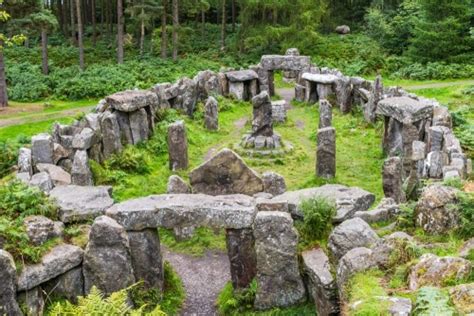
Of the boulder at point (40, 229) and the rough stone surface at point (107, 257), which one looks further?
the boulder at point (40, 229)

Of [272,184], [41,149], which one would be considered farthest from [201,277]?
[41,149]

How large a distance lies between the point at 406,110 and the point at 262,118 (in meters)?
5.47

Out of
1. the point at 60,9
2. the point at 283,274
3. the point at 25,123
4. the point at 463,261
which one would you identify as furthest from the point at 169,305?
the point at 60,9

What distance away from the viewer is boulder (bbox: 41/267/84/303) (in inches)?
420

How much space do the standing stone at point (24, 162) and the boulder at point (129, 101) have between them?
19.1ft

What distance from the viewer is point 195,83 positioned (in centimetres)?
2930

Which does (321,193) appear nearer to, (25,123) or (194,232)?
(194,232)

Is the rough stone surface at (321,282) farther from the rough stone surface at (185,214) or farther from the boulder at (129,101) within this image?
the boulder at (129,101)

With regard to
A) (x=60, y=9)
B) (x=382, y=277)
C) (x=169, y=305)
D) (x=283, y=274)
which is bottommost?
(x=169, y=305)

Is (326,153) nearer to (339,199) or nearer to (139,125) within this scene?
(339,199)

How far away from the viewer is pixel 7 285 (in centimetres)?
974

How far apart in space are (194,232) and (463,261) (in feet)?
25.6

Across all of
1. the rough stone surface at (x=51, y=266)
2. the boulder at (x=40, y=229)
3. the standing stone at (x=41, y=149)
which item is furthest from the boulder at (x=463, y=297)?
the standing stone at (x=41, y=149)

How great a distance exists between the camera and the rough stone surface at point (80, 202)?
481 inches
